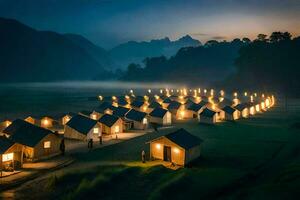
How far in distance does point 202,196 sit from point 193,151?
32.0ft

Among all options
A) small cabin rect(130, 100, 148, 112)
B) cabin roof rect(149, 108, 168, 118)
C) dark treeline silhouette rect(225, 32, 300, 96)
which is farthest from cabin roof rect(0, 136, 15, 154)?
dark treeline silhouette rect(225, 32, 300, 96)

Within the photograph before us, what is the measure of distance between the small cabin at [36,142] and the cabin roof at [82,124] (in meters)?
8.08

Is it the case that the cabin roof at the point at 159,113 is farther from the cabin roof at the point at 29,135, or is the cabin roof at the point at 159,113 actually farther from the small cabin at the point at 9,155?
the small cabin at the point at 9,155

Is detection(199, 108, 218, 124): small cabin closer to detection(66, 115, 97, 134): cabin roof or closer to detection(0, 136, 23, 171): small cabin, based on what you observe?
detection(66, 115, 97, 134): cabin roof

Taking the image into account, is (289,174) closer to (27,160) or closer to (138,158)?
(138,158)

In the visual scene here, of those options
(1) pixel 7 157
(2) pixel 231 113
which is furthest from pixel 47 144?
(2) pixel 231 113

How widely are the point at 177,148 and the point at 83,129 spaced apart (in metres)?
17.9

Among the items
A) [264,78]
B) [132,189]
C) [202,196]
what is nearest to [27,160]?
[132,189]

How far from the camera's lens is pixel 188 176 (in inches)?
1006

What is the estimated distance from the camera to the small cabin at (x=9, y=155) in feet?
94.5

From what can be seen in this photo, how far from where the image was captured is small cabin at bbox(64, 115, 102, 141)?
43.8m

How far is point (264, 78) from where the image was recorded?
440 ft

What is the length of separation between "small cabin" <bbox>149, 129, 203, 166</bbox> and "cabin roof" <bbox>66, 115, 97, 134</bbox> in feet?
47.1

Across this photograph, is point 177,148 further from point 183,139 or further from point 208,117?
point 208,117
